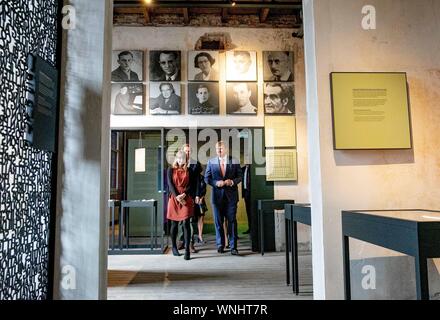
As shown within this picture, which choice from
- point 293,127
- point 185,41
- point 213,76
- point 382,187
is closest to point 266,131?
point 293,127

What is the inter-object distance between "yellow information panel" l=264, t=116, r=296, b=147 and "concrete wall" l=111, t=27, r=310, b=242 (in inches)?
A: 4.2

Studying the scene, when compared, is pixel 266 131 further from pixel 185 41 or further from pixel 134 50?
pixel 134 50

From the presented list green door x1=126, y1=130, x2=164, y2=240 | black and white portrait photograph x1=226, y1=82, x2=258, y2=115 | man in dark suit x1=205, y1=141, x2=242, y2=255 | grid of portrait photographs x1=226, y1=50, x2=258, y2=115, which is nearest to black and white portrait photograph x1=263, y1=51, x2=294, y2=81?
grid of portrait photographs x1=226, y1=50, x2=258, y2=115

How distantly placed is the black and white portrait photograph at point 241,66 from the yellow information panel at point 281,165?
4.74 feet

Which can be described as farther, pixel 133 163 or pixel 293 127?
pixel 133 163

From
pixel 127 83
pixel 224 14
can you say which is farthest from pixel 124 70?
pixel 224 14

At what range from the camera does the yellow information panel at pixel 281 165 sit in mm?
6648

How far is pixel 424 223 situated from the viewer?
1722 millimetres

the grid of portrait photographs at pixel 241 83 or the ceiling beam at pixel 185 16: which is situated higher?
the ceiling beam at pixel 185 16

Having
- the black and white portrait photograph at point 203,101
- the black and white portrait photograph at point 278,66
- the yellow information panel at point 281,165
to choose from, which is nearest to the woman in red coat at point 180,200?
the black and white portrait photograph at point 203,101

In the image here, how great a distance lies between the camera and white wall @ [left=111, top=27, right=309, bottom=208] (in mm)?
6688

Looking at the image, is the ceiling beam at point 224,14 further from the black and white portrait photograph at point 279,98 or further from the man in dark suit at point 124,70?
the man in dark suit at point 124,70

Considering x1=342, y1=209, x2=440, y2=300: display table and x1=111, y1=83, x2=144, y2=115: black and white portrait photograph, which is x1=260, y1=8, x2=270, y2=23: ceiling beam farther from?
x1=342, y1=209, x2=440, y2=300: display table

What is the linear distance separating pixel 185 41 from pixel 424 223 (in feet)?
19.6
